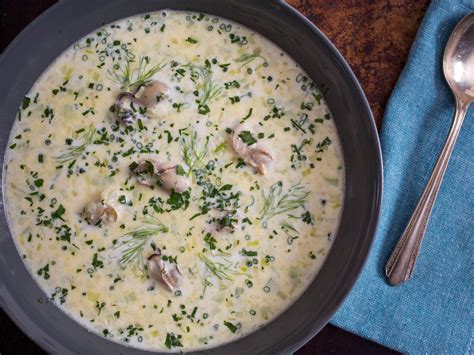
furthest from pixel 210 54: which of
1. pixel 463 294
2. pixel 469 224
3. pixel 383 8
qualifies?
pixel 463 294

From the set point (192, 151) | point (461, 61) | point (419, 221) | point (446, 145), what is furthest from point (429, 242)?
point (192, 151)

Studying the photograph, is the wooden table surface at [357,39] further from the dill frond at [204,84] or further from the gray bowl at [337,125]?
the dill frond at [204,84]

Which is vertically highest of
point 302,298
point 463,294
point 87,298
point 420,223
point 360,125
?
point 360,125

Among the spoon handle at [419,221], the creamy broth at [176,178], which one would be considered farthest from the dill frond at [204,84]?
the spoon handle at [419,221]

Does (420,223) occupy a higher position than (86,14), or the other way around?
(86,14)

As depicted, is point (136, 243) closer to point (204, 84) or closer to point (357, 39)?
point (204, 84)

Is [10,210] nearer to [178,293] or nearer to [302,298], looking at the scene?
[178,293]

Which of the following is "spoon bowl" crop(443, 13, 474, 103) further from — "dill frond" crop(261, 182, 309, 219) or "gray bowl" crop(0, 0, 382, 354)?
"dill frond" crop(261, 182, 309, 219)

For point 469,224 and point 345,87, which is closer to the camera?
point 345,87
